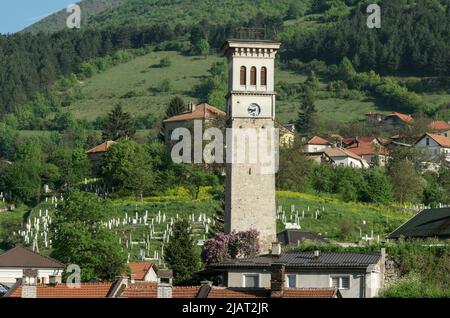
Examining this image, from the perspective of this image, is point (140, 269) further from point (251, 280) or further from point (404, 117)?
point (404, 117)

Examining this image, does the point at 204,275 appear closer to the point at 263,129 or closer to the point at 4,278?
the point at 4,278

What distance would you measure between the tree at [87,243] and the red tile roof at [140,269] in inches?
30.1

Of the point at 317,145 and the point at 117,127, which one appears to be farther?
the point at 117,127

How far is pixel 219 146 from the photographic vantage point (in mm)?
99438

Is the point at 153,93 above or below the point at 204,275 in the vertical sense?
above

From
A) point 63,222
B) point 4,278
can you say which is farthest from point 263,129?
point 4,278

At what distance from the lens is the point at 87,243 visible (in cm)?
5903

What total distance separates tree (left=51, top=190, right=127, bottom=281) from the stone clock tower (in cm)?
684

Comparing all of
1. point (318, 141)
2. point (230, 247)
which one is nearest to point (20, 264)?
point (230, 247)

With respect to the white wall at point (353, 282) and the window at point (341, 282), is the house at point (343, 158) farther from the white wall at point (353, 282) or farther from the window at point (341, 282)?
the window at point (341, 282)

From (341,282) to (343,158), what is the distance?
91.1m

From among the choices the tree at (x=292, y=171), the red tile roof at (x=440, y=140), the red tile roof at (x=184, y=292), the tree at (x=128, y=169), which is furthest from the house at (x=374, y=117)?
the red tile roof at (x=184, y=292)

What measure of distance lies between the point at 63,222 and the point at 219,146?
3510 cm

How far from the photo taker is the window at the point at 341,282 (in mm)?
38562
